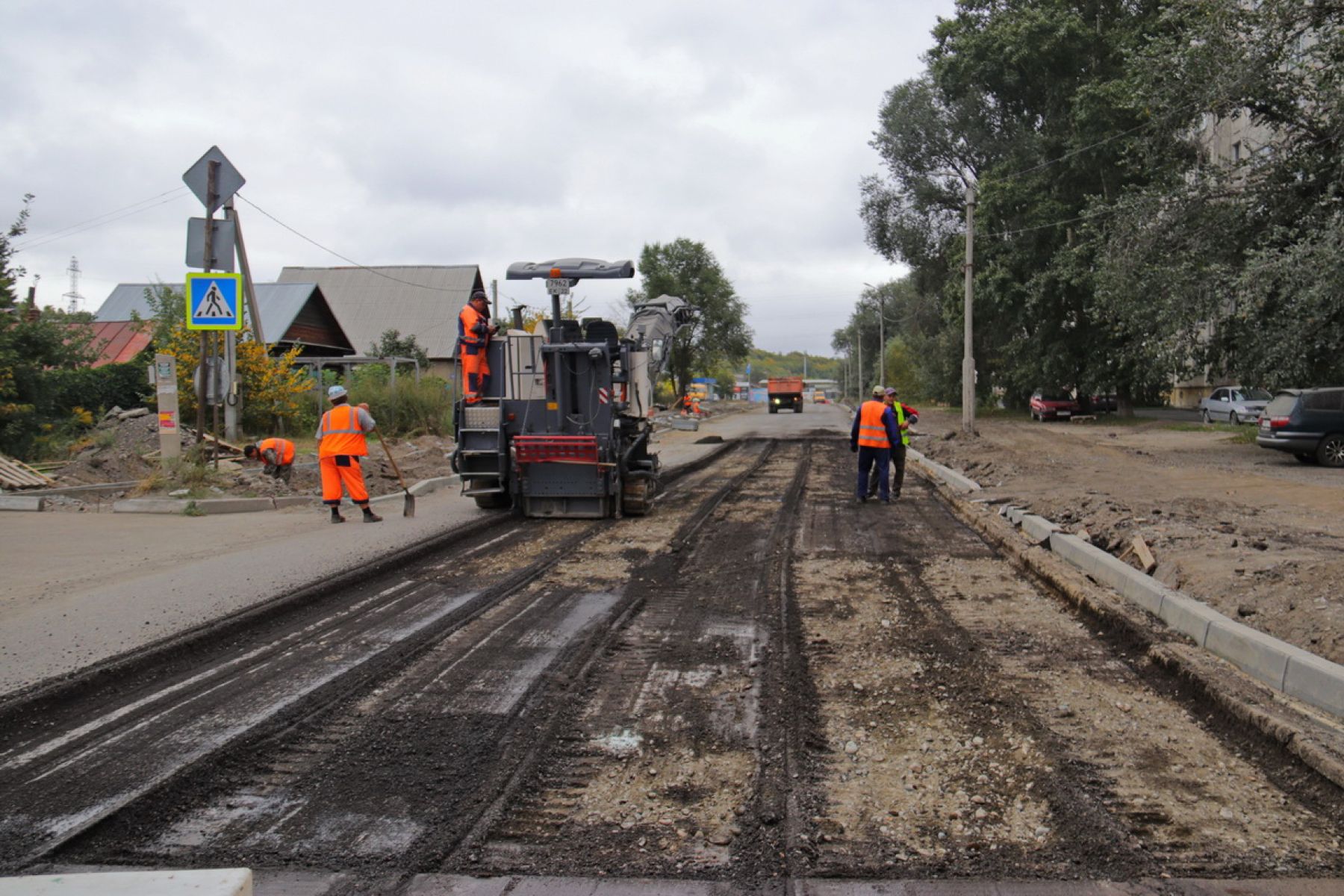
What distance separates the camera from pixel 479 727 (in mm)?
4523

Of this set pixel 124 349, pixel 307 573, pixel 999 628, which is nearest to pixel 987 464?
pixel 999 628

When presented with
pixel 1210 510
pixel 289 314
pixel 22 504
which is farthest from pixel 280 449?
pixel 289 314

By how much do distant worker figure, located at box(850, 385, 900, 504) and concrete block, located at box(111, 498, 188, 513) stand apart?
339 inches

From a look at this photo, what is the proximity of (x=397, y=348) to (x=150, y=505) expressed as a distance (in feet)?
104

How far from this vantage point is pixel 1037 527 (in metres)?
9.84

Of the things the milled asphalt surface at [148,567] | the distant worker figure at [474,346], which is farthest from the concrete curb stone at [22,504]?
the distant worker figure at [474,346]

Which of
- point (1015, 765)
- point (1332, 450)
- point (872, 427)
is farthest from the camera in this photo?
point (1332, 450)

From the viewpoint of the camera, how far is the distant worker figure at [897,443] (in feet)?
43.0

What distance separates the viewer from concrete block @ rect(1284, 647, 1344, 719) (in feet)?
14.8

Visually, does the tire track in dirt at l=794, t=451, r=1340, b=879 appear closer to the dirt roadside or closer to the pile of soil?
the dirt roadside

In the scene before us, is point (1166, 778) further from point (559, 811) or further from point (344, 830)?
point (344, 830)

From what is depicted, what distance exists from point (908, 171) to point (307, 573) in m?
38.2

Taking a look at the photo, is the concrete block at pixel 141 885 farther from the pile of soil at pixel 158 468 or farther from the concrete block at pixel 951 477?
the concrete block at pixel 951 477

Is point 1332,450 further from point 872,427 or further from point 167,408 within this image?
point 167,408
